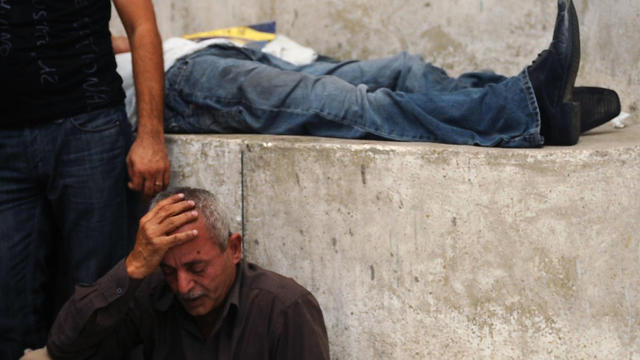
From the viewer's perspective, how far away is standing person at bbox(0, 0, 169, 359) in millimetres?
2404

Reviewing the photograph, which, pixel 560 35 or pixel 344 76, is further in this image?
pixel 344 76

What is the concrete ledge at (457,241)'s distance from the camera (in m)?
2.36

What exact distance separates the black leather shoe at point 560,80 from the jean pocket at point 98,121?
1.47 meters

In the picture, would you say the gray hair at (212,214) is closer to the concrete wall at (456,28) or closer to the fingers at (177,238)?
the fingers at (177,238)

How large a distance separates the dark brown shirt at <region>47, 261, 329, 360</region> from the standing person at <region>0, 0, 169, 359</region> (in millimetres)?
396

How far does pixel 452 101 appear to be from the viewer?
2779 millimetres

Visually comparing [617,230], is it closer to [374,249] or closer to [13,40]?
[374,249]

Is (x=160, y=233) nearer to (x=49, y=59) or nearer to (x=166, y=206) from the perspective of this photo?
(x=166, y=206)

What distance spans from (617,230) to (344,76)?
141cm

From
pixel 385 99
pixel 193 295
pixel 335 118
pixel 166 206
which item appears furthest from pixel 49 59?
pixel 385 99

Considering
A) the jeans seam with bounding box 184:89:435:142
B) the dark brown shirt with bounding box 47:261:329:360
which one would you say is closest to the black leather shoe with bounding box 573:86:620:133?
the jeans seam with bounding box 184:89:435:142

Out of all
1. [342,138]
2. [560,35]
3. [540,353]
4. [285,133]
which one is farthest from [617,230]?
[285,133]

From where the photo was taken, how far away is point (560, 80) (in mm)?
2531

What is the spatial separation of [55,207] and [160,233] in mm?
675
